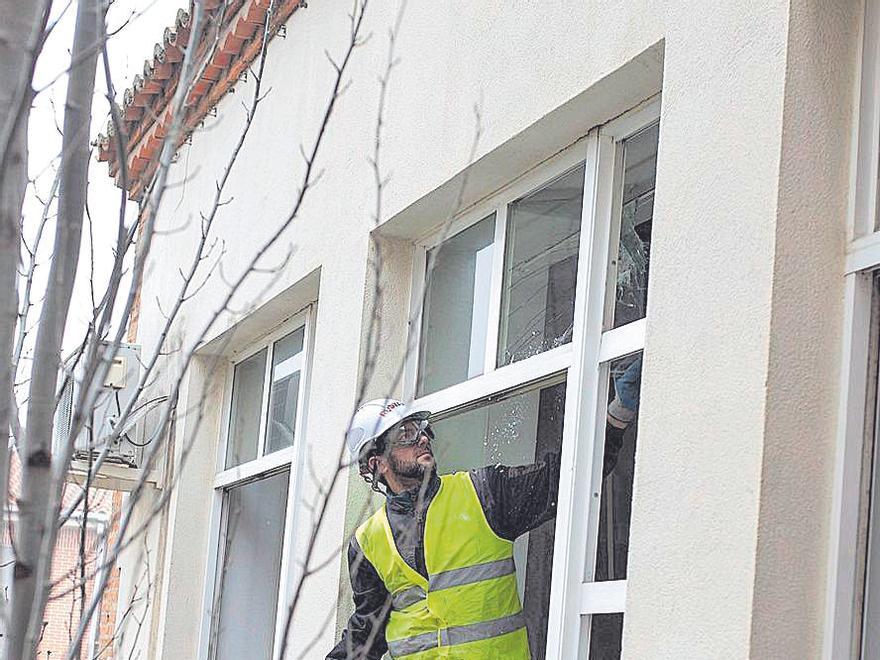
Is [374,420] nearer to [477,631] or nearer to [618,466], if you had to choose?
[477,631]

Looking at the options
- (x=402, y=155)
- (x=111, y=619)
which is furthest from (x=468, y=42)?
(x=111, y=619)

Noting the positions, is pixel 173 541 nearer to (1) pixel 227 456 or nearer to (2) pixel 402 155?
(1) pixel 227 456

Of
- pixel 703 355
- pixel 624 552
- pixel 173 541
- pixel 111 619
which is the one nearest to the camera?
pixel 703 355

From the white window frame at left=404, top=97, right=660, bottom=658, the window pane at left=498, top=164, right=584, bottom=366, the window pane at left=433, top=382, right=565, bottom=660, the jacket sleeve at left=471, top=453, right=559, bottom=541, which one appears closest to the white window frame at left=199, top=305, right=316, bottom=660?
the window pane at left=433, top=382, right=565, bottom=660

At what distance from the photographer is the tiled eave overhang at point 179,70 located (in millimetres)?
7729

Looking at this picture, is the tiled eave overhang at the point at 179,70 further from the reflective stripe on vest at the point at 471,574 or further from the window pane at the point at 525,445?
the reflective stripe on vest at the point at 471,574

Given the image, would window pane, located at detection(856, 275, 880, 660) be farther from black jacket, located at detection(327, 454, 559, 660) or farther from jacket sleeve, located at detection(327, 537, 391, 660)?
jacket sleeve, located at detection(327, 537, 391, 660)

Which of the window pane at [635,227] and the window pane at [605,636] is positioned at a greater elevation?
the window pane at [635,227]

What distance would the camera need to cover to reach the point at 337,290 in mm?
6266

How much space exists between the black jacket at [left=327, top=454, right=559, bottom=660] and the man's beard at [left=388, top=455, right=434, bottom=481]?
6cm

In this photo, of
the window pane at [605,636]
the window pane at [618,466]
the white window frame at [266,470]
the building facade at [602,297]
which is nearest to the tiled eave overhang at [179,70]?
the building facade at [602,297]

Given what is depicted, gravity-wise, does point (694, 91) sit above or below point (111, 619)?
above

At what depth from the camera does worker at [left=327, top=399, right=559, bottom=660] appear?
4.71m

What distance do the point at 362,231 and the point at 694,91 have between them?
2.47 metres
